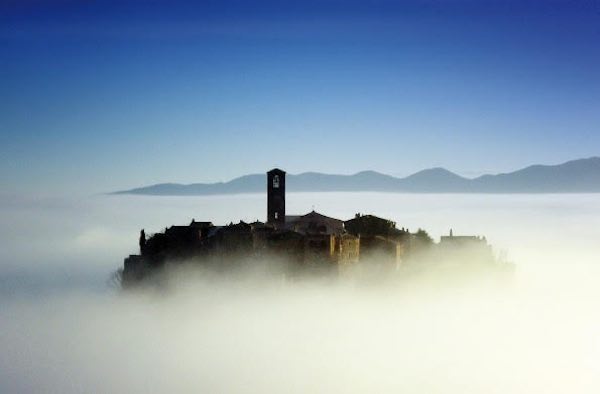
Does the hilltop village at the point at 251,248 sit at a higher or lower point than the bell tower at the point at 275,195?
lower

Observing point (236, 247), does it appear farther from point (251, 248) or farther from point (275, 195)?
point (275, 195)

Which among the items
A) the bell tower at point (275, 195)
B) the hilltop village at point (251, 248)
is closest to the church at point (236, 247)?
the hilltop village at point (251, 248)

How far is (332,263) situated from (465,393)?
201 ft

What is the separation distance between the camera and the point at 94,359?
10325 centimetres

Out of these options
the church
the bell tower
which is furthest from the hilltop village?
the bell tower

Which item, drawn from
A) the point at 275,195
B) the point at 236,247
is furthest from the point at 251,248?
the point at 275,195

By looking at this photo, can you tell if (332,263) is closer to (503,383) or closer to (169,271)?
(169,271)

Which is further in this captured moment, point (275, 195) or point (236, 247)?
point (275, 195)

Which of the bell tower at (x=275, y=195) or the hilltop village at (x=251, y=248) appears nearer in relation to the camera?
the hilltop village at (x=251, y=248)

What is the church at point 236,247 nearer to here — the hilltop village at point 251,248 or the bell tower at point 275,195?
the hilltop village at point 251,248

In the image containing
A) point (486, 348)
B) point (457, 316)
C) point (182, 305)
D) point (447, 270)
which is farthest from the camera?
point (486, 348)

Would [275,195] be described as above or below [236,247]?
above

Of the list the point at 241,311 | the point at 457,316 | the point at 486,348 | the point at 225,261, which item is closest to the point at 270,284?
the point at 225,261

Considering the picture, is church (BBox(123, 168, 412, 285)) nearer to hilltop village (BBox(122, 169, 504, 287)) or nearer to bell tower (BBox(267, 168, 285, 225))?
hilltop village (BBox(122, 169, 504, 287))
